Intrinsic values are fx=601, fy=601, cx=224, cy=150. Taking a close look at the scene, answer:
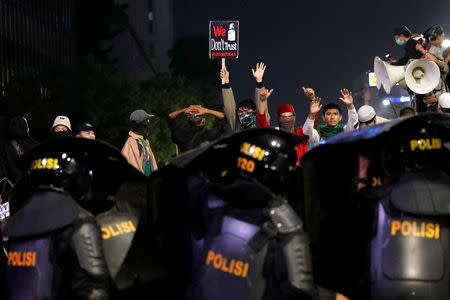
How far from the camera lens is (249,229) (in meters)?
4.41

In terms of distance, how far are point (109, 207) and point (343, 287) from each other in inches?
83.1

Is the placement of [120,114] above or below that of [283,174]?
below

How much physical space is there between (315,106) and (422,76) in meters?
1.67

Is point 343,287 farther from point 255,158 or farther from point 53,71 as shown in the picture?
point 53,71

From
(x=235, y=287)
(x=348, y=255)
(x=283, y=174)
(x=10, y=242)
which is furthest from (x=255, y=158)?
(x=10, y=242)

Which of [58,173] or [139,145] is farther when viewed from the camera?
[139,145]

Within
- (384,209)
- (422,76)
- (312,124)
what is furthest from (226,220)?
(422,76)

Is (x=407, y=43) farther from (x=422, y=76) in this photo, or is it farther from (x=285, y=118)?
(x=285, y=118)

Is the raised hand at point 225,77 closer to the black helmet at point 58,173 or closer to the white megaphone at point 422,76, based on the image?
the white megaphone at point 422,76

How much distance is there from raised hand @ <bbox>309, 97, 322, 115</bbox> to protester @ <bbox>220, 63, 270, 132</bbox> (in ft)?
1.81

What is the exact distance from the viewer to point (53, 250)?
434 cm

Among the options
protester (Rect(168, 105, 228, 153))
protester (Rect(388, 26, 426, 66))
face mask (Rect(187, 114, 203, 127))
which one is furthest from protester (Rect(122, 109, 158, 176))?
protester (Rect(388, 26, 426, 66))

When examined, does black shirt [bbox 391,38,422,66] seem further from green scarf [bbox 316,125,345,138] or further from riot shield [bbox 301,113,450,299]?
riot shield [bbox 301,113,450,299]

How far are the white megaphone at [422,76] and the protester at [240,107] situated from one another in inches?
79.0
